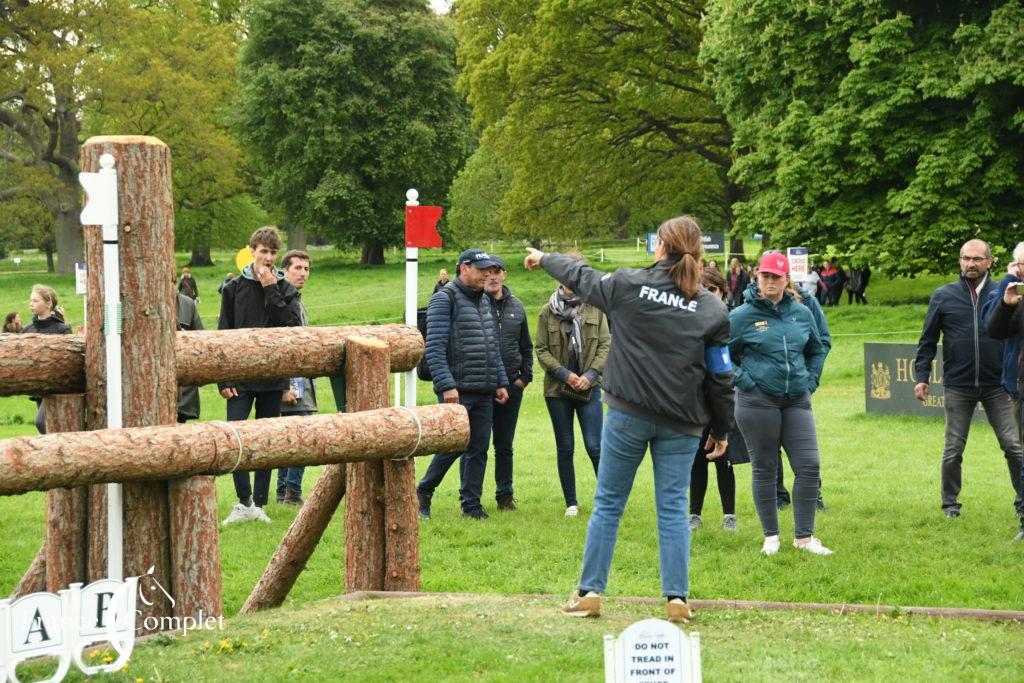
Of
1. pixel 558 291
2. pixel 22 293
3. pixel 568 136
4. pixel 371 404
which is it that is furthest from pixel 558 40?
pixel 371 404

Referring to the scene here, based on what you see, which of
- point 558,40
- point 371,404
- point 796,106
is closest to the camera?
point 371,404

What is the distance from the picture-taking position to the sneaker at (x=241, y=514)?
10445 mm

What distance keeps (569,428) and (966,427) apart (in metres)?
3.06

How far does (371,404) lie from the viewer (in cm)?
762

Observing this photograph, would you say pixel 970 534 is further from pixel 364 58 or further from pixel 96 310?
pixel 364 58

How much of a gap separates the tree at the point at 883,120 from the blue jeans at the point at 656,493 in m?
22.5

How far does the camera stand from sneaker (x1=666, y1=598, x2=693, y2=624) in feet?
21.4

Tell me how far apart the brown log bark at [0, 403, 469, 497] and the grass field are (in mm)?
814

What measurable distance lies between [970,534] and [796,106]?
22.2 meters

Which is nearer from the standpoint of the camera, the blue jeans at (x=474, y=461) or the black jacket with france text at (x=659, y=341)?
the black jacket with france text at (x=659, y=341)

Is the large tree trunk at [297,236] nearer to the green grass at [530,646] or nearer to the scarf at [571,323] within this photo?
the scarf at [571,323]

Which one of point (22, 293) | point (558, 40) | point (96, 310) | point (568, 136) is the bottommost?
point (22, 293)

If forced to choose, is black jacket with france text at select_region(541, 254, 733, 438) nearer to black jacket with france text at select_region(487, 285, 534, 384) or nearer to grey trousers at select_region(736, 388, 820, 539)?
grey trousers at select_region(736, 388, 820, 539)

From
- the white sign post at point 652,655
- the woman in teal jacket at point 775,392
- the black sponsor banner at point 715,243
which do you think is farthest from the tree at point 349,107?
the white sign post at point 652,655
